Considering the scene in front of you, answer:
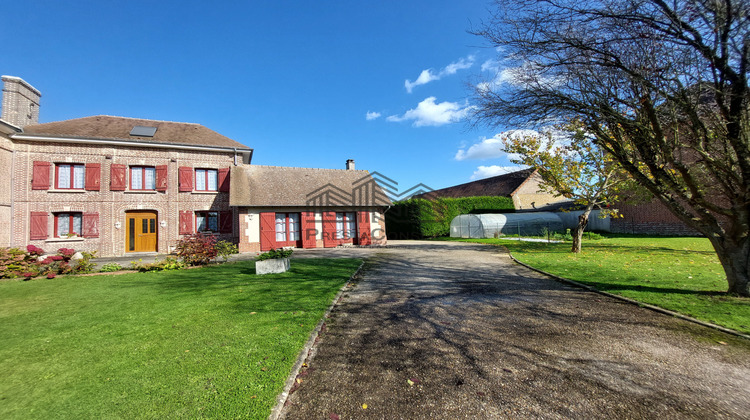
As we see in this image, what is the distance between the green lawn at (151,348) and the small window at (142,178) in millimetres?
10028

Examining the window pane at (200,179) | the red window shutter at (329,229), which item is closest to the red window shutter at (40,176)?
the window pane at (200,179)

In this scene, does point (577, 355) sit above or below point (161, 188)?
below

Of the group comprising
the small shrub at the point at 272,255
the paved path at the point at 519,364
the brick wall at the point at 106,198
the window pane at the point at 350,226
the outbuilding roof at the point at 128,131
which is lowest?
the paved path at the point at 519,364

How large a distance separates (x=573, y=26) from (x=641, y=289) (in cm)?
508

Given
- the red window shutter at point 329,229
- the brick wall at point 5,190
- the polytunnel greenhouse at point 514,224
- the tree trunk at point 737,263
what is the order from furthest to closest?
the polytunnel greenhouse at point 514,224 → the red window shutter at point 329,229 → the brick wall at point 5,190 → the tree trunk at point 737,263

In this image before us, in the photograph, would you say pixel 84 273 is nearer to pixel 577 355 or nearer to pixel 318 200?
pixel 318 200

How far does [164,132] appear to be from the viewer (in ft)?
56.6

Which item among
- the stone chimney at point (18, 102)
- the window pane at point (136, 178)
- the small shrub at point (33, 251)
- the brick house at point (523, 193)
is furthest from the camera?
the brick house at point (523, 193)

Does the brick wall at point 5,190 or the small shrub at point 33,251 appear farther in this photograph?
the brick wall at point 5,190

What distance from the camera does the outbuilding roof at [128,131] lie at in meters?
14.8

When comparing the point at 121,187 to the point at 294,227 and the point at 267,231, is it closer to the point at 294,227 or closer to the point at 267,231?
the point at 267,231

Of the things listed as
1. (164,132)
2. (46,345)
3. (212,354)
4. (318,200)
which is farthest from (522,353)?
(164,132)

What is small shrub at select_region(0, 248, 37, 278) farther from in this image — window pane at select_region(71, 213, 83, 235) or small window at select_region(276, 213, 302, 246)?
small window at select_region(276, 213, 302, 246)

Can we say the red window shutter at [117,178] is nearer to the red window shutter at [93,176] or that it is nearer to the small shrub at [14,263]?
the red window shutter at [93,176]
